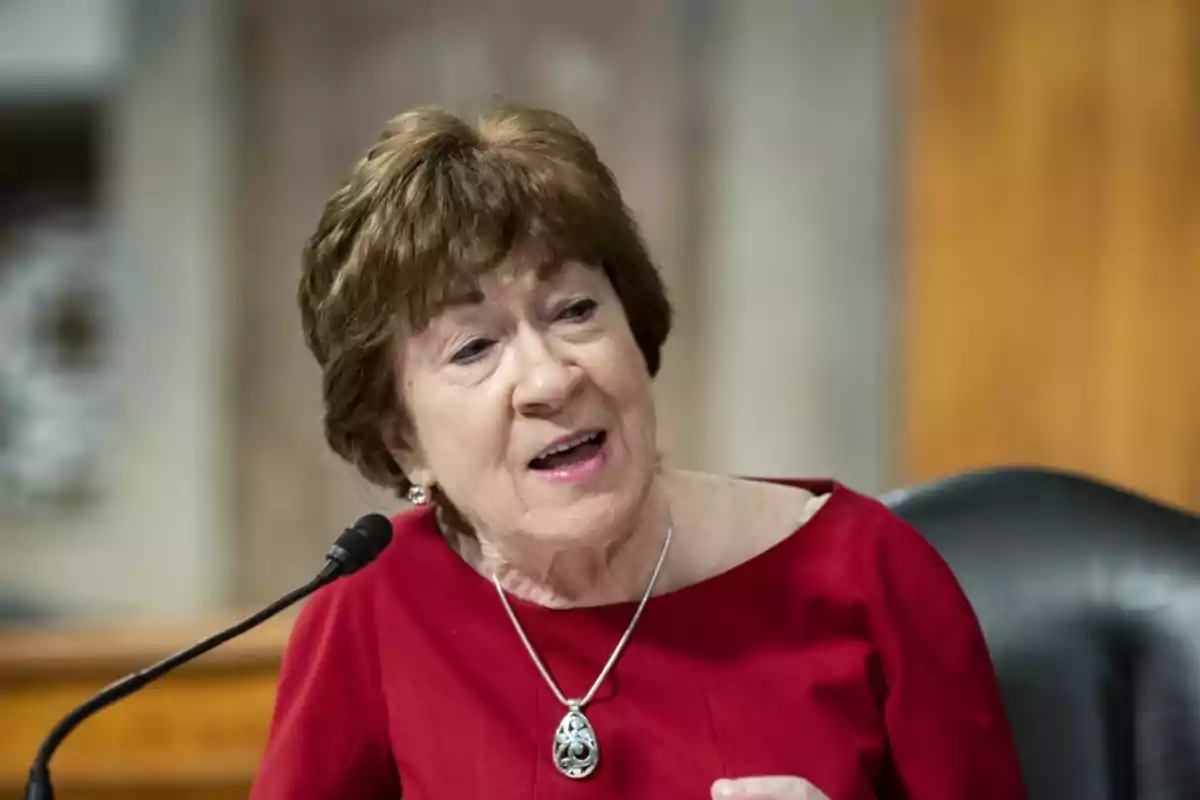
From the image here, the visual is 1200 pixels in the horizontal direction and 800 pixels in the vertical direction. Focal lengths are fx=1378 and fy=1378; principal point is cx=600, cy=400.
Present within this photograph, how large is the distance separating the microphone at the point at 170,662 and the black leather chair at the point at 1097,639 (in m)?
0.55

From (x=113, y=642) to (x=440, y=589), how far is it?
1.55 meters

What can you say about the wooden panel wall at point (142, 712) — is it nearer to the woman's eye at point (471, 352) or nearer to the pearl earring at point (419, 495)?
the pearl earring at point (419, 495)

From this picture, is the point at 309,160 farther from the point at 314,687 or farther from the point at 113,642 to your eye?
the point at 314,687

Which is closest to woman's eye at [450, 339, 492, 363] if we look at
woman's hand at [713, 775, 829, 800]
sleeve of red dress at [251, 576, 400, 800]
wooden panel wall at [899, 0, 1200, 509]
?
sleeve of red dress at [251, 576, 400, 800]

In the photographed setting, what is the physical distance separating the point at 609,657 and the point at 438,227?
354mm

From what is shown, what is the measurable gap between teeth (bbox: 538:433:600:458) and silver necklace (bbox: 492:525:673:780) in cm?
15

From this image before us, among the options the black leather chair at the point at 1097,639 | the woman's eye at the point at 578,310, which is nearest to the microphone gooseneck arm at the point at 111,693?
the woman's eye at the point at 578,310

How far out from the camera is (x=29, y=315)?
8.41 feet

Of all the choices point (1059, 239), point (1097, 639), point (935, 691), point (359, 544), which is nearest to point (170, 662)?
point (359, 544)

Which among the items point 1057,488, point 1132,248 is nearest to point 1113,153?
point 1132,248

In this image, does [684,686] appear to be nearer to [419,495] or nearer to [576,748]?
[576,748]

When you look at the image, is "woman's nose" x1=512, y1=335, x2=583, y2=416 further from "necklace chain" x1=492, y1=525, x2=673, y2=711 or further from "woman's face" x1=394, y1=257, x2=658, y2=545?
"necklace chain" x1=492, y1=525, x2=673, y2=711

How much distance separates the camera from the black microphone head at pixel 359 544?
0.98m

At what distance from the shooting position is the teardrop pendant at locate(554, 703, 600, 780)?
1.02 meters
